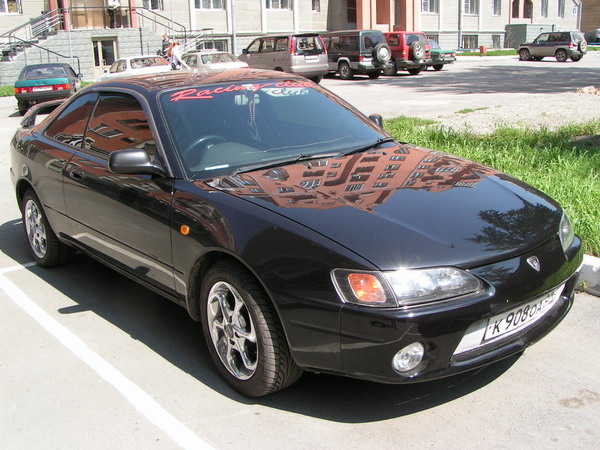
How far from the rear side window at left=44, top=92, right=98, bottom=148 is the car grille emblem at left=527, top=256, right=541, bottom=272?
329 cm

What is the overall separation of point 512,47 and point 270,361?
2270 inches

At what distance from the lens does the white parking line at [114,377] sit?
334 centimetres

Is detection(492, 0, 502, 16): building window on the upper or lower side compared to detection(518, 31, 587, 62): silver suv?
upper

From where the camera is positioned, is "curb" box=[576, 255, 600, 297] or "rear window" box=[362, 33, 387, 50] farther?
"rear window" box=[362, 33, 387, 50]

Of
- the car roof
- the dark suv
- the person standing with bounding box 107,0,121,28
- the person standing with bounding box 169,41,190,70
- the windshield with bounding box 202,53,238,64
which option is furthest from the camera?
the person standing with bounding box 107,0,121,28

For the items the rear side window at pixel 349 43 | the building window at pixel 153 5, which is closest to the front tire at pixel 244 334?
the rear side window at pixel 349 43

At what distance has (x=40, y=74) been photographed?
2012 cm

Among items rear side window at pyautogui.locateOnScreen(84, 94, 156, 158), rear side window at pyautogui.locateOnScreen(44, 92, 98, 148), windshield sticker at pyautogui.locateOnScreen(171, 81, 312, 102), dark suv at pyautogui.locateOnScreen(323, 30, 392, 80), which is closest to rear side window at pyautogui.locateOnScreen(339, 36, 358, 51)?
dark suv at pyautogui.locateOnScreen(323, 30, 392, 80)

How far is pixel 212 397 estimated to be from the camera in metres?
3.68

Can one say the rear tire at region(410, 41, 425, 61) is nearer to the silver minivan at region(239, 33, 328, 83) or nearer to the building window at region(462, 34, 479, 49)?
the silver minivan at region(239, 33, 328, 83)

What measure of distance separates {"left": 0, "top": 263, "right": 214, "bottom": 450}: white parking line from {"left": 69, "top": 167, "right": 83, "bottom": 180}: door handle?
0.98m

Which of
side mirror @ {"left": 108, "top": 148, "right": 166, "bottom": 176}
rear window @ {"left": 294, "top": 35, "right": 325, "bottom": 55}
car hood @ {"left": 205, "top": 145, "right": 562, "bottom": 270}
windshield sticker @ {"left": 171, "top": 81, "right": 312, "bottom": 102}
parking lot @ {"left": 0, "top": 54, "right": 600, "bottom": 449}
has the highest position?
rear window @ {"left": 294, "top": 35, "right": 325, "bottom": 55}

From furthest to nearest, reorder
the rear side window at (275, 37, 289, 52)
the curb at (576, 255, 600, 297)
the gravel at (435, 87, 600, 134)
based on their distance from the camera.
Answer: the rear side window at (275, 37, 289, 52), the gravel at (435, 87, 600, 134), the curb at (576, 255, 600, 297)

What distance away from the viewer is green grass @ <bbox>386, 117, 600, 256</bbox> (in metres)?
5.66
